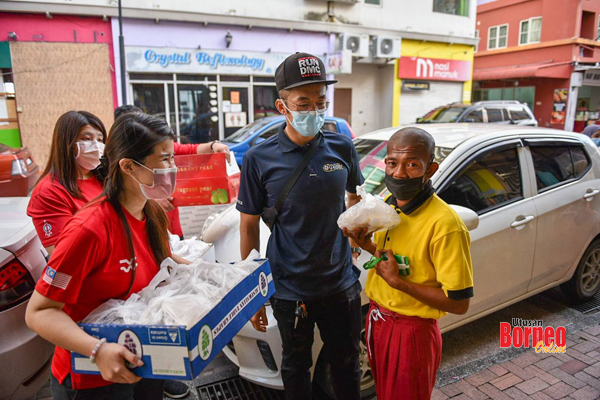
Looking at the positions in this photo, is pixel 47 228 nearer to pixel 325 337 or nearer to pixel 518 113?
pixel 325 337

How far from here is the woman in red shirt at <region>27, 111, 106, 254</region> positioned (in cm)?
254

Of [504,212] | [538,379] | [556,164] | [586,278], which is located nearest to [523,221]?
[504,212]

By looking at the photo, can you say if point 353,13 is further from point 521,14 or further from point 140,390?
point 140,390

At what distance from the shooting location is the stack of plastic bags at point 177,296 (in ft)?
4.56

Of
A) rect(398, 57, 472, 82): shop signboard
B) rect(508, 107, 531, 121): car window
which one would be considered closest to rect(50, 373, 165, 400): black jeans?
rect(508, 107, 531, 121): car window

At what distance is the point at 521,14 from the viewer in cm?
2470

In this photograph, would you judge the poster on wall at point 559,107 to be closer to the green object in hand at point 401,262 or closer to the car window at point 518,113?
the car window at point 518,113

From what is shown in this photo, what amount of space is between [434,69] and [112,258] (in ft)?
63.4

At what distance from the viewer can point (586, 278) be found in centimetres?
442

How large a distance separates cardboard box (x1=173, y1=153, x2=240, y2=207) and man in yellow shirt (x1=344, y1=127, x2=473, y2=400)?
61.9 inches

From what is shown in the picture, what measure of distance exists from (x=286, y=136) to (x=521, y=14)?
1105 inches

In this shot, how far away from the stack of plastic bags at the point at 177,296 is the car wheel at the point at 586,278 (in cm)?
396

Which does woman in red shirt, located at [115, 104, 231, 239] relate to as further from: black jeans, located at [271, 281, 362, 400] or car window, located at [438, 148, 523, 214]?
car window, located at [438, 148, 523, 214]

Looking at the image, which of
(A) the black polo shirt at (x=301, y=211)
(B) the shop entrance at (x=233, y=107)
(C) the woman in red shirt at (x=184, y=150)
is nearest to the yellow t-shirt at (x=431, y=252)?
(A) the black polo shirt at (x=301, y=211)
